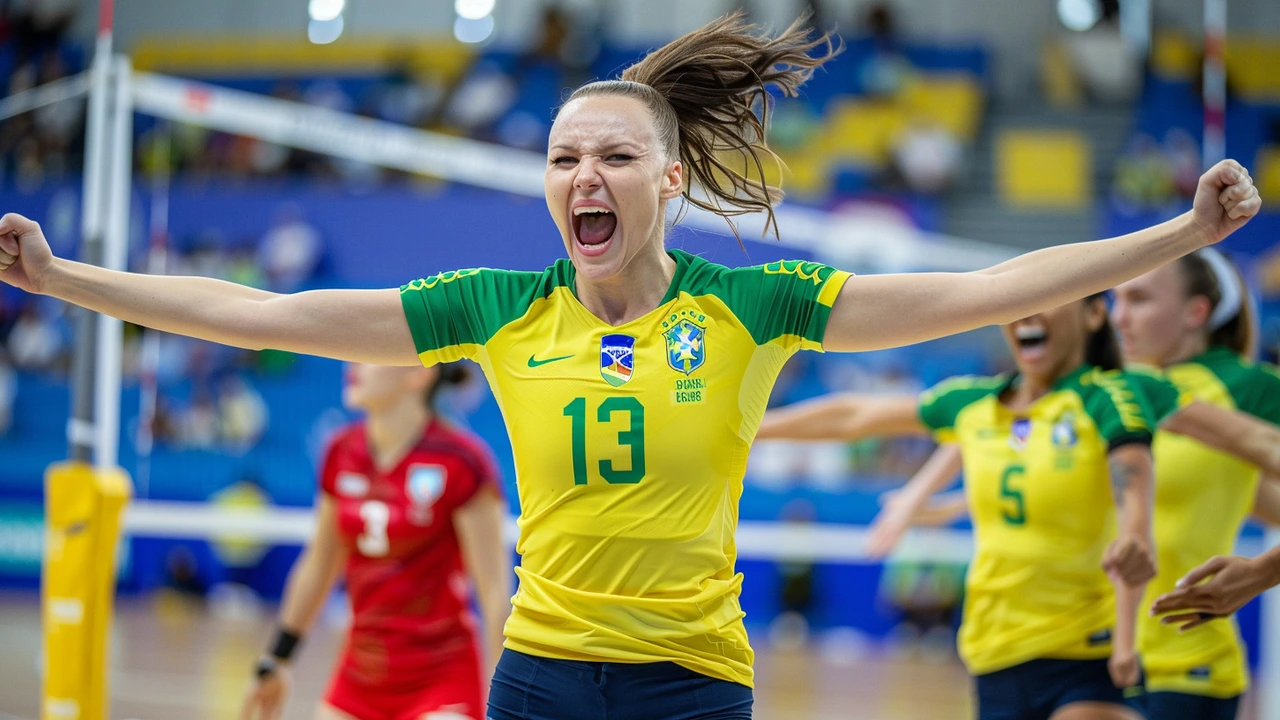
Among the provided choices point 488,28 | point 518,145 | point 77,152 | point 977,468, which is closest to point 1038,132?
point 518,145

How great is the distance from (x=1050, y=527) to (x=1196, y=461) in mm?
659

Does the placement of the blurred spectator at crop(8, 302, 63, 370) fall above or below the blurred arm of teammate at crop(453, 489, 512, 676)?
above

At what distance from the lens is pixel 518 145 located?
15586 millimetres

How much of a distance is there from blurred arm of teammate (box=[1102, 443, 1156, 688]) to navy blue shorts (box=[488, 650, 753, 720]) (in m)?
1.20

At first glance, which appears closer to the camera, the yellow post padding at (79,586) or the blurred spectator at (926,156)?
the yellow post padding at (79,586)

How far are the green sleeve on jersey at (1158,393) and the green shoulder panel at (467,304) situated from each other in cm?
178

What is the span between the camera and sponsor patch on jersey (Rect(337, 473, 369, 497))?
4.20m

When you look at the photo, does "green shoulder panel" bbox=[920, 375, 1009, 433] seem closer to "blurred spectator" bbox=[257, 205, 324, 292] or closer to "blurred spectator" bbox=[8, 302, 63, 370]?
"blurred spectator" bbox=[257, 205, 324, 292]

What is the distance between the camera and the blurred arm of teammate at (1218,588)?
2.85 meters

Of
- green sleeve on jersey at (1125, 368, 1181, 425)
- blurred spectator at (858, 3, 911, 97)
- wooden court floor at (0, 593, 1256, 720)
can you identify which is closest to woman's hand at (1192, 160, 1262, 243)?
green sleeve on jersey at (1125, 368, 1181, 425)

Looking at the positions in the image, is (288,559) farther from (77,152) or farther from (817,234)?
(817,234)

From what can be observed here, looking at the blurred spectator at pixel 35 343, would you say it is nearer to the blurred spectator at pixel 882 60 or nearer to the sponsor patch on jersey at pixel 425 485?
the blurred spectator at pixel 882 60

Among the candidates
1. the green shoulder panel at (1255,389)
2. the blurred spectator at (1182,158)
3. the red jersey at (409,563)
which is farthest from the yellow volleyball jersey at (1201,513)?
the blurred spectator at (1182,158)

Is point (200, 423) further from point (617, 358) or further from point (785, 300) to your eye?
point (785, 300)
